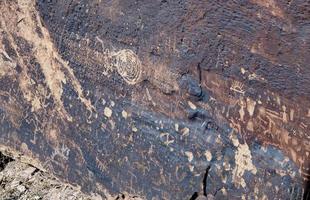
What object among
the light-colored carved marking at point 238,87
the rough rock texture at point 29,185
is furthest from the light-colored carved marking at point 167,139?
the rough rock texture at point 29,185

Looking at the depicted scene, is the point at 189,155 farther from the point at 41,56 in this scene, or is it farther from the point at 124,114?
the point at 41,56

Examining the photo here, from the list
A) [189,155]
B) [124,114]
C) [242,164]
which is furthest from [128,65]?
[242,164]

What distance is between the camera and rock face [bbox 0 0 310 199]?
1.52 m

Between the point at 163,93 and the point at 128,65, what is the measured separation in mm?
133

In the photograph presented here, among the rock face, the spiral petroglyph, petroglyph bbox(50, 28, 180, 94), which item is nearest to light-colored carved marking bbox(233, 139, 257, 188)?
the rock face

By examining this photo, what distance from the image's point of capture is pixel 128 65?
178 centimetres

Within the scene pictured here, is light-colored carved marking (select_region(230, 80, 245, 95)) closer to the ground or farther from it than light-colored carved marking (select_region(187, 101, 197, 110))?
farther from it

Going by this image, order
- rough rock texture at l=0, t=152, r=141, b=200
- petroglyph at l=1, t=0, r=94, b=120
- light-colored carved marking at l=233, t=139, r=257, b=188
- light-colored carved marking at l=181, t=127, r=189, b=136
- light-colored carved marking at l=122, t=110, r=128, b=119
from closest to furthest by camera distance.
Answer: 1. light-colored carved marking at l=233, t=139, r=257, b=188
2. light-colored carved marking at l=181, t=127, r=189, b=136
3. light-colored carved marking at l=122, t=110, r=128, b=119
4. petroglyph at l=1, t=0, r=94, b=120
5. rough rock texture at l=0, t=152, r=141, b=200

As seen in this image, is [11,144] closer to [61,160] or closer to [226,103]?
[61,160]

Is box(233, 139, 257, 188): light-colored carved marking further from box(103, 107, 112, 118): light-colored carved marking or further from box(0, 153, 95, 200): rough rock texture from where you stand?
box(0, 153, 95, 200): rough rock texture

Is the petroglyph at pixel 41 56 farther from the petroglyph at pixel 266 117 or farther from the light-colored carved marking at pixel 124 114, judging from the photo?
the petroglyph at pixel 266 117

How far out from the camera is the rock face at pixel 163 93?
4.99 ft

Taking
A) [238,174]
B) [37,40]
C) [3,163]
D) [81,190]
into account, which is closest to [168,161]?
[238,174]

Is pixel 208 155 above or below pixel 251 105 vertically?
below
